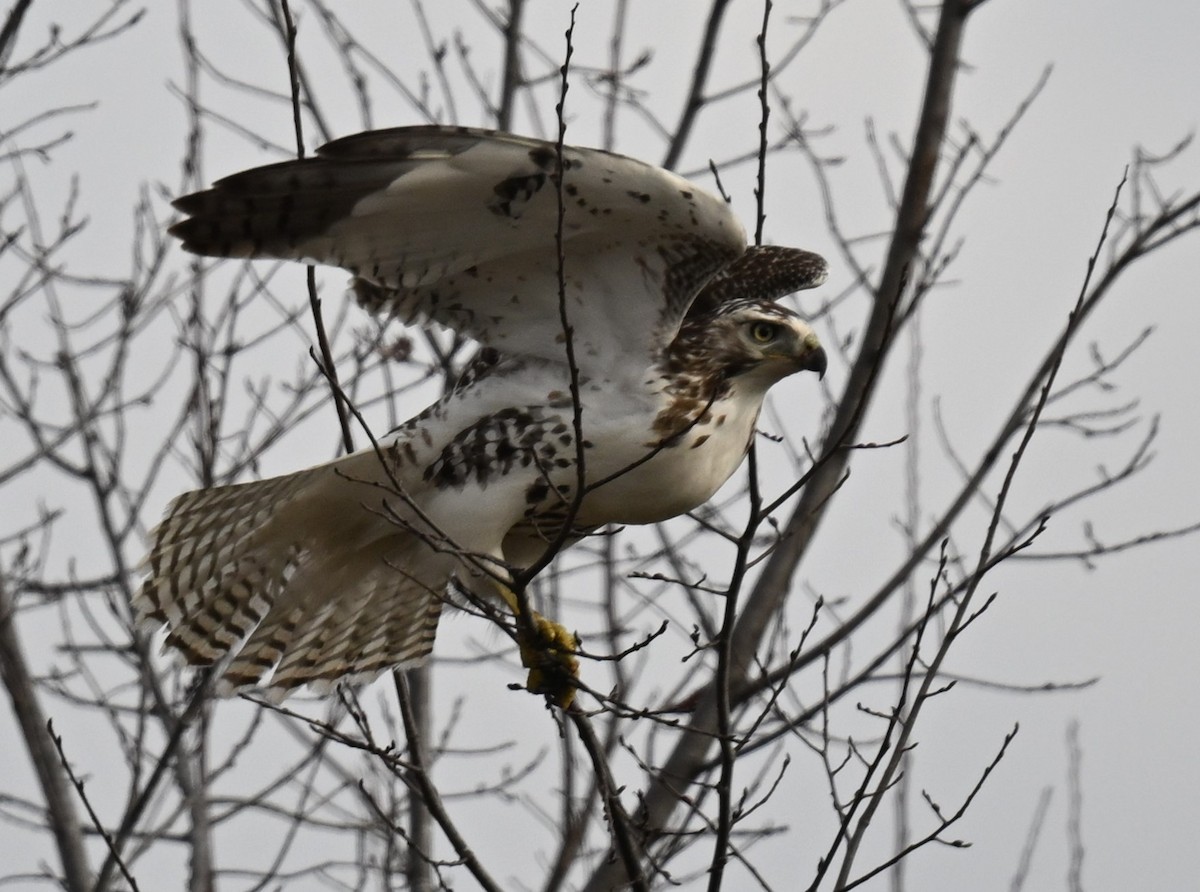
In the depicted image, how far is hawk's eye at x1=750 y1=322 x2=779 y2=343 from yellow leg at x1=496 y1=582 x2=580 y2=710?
93 centimetres

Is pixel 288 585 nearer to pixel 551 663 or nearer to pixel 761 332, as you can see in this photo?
pixel 551 663

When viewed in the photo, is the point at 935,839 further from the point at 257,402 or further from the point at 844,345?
the point at 257,402

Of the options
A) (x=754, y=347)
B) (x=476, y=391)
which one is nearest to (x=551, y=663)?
(x=476, y=391)

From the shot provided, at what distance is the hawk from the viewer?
4.13 metres

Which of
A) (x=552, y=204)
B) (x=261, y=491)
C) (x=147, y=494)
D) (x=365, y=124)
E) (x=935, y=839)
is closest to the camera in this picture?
(x=935, y=839)

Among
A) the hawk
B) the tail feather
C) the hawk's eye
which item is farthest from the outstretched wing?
the tail feather

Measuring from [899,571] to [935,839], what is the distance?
5.67ft

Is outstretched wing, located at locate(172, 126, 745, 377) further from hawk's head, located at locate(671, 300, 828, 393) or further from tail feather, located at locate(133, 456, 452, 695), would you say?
tail feather, located at locate(133, 456, 452, 695)

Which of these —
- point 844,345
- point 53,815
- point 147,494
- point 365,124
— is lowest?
point 53,815

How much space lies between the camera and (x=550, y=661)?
434cm

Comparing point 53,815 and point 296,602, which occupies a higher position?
point 296,602

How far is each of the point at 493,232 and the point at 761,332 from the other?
80 centimetres

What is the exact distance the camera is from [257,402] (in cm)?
608

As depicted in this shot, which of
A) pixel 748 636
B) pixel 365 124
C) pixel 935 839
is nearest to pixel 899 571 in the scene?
pixel 748 636
